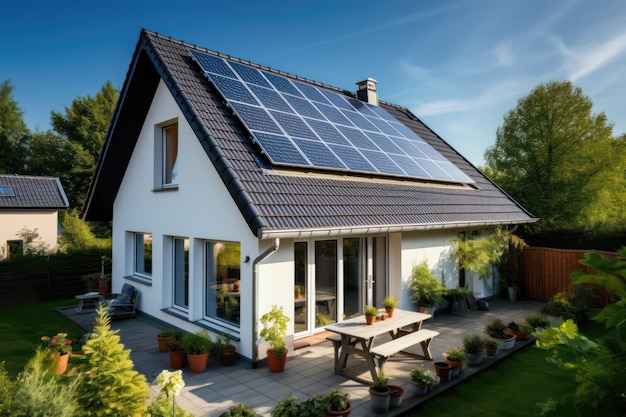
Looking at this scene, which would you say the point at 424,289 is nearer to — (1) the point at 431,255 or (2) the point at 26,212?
(1) the point at 431,255

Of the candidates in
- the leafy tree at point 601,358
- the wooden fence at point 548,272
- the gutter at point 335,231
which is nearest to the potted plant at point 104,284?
the gutter at point 335,231

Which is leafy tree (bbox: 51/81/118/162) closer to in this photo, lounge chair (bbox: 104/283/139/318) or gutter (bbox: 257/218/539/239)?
lounge chair (bbox: 104/283/139/318)

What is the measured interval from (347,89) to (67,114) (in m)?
34.2

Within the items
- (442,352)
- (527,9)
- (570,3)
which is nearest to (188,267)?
(442,352)

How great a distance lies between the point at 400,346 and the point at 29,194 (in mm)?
23132

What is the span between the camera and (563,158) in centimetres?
2269

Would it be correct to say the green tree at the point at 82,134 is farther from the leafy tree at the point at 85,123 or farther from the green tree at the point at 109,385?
the green tree at the point at 109,385

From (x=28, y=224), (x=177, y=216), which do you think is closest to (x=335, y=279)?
(x=177, y=216)

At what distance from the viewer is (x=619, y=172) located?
73.3ft

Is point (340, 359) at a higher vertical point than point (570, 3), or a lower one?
lower

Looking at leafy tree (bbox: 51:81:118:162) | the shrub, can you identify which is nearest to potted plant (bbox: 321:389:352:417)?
the shrub

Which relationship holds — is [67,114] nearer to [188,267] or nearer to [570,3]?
[188,267]

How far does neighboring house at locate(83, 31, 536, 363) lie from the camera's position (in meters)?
8.14

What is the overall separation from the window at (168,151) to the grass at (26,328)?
4.78m
